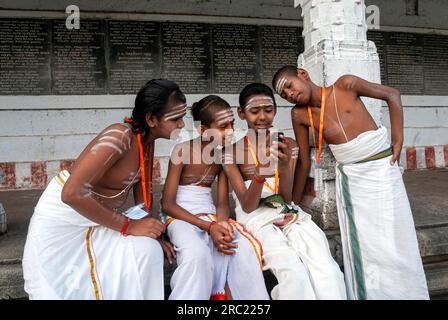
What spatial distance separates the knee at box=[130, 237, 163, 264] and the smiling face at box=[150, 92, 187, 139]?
2.10 feet

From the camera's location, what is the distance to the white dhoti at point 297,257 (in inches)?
75.3

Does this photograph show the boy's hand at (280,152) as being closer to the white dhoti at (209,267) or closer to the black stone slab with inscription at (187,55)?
the white dhoti at (209,267)

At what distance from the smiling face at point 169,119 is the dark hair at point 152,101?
21 millimetres

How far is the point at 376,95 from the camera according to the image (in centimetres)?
249

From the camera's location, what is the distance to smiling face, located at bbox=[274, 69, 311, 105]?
8.15 ft

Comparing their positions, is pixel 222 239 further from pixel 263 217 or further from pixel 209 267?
pixel 263 217

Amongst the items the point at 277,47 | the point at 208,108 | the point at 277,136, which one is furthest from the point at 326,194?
the point at 277,47

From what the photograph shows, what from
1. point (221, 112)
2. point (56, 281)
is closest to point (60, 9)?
point (221, 112)

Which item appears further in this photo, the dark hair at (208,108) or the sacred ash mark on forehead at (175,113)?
the dark hair at (208,108)

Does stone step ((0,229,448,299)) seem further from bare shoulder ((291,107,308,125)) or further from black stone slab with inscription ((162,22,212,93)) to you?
black stone slab with inscription ((162,22,212,93))

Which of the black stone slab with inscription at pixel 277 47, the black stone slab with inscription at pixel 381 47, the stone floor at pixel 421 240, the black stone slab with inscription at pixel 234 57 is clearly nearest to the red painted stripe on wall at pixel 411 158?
the black stone slab with inscription at pixel 381 47

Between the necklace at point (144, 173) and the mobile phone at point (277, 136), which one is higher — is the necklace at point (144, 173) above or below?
below

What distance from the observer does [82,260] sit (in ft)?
6.12

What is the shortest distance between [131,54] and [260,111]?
11.8ft
